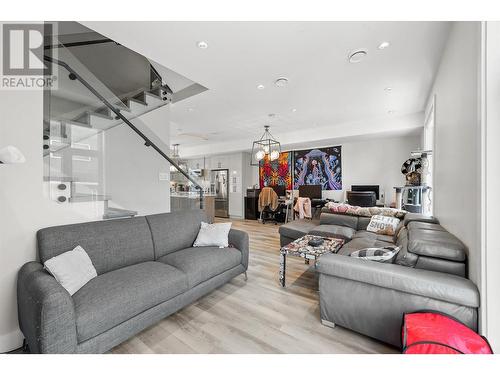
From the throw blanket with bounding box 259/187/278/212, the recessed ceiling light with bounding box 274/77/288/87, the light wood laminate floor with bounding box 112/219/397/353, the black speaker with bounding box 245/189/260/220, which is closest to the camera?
the light wood laminate floor with bounding box 112/219/397/353

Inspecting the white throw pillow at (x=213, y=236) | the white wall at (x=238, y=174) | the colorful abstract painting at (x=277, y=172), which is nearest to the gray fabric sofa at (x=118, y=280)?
the white throw pillow at (x=213, y=236)

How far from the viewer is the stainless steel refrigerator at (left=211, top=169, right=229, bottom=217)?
27.2 feet

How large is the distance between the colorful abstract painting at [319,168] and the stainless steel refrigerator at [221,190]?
2814 mm

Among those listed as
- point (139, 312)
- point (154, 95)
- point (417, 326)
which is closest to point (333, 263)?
point (417, 326)

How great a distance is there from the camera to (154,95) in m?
3.46

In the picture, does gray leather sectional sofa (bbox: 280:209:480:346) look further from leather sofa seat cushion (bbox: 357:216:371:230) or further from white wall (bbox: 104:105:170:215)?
white wall (bbox: 104:105:170:215)

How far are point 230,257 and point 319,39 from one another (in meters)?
2.62

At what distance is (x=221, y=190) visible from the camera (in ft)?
27.6

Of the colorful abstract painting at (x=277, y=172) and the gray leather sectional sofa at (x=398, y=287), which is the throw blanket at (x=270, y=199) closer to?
the colorful abstract painting at (x=277, y=172)

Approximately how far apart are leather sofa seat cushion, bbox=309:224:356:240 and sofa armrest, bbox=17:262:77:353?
10.5 ft

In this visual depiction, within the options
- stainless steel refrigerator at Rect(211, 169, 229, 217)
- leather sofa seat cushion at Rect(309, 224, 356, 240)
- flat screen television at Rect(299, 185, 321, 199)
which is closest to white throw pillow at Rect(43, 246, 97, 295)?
leather sofa seat cushion at Rect(309, 224, 356, 240)

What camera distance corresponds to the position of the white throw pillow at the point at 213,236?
8.45 feet

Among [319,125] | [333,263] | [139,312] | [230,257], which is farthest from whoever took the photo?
[319,125]
